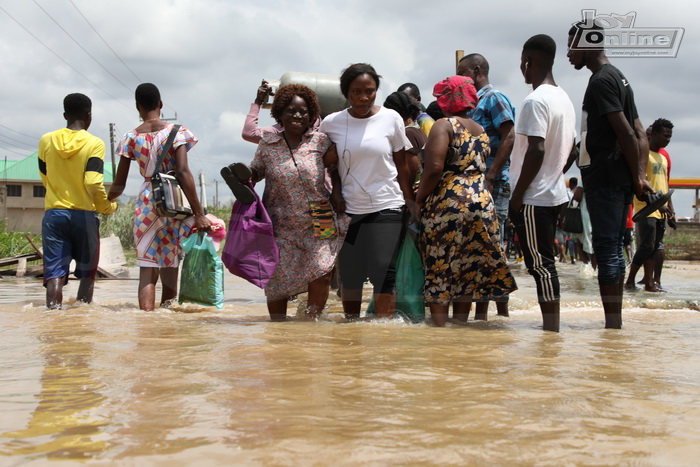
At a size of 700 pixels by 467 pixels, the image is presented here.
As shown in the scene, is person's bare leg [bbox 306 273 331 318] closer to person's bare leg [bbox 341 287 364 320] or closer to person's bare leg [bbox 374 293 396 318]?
person's bare leg [bbox 341 287 364 320]

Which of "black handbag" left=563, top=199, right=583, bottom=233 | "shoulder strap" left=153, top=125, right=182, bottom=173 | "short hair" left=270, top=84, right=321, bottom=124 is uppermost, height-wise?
"short hair" left=270, top=84, right=321, bottom=124

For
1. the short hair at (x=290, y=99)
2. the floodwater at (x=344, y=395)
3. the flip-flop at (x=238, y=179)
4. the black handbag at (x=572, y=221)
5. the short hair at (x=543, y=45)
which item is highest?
the short hair at (x=543, y=45)

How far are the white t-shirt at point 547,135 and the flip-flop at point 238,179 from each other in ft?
5.73

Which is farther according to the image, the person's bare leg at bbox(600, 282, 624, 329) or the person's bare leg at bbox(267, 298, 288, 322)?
the person's bare leg at bbox(267, 298, 288, 322)

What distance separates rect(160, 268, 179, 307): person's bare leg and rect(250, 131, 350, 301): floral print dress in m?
0.96

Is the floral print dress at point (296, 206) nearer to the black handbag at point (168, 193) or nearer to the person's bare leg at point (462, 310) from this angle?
the black handbag at point (168, 193)

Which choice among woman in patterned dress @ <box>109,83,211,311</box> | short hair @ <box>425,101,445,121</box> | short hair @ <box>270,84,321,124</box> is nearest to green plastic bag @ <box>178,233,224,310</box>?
woman in patterned dress @ <box>109,83,211,311</box>

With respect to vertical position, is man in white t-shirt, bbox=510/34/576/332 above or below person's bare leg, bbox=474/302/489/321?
above

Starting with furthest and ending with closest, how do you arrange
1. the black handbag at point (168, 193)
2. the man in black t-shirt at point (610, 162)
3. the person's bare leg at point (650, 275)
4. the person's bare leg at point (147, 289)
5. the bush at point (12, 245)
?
the bush at point (12, 245) < the person's bare leg at point (650, 275) < the person's bare leg at point (147, 289) < the black handbag at point (168, 193) < the man in black t-shirt at point (610, 162)

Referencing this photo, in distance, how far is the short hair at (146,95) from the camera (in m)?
5.49

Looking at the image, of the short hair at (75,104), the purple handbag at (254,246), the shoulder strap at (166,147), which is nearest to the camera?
the purple handbag at (254,246)

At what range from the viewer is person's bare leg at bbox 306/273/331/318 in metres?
5.11

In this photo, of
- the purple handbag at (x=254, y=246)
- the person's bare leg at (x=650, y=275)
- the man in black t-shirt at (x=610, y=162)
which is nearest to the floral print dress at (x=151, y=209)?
the purple handbag at (x=254, y=246)

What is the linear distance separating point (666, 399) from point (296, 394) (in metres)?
1.33
